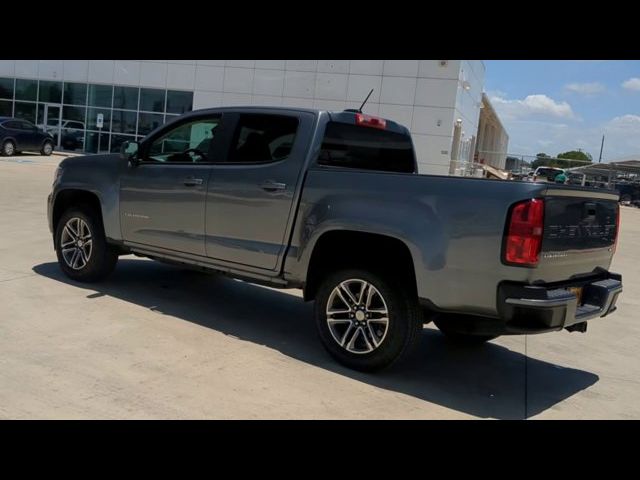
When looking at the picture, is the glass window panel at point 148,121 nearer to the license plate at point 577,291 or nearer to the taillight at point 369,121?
the taillight at point 369,121

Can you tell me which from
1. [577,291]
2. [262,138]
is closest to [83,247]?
[262,138]

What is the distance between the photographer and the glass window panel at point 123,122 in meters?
29.9

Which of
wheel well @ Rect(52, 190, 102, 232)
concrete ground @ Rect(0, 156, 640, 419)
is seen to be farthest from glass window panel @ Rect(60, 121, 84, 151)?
wheel well @ Rect(52, 190, 102, 232)

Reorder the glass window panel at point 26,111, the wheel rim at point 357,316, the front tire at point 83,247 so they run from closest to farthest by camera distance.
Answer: the wheel rim at point 357,316 → the front tire at point 83,247 → the glass window panel at point 26,111

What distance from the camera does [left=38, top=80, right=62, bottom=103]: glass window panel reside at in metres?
31.0

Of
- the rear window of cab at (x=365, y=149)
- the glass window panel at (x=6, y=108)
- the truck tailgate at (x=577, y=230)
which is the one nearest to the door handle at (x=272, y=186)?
the rear window of cab at (x=365, y=149)

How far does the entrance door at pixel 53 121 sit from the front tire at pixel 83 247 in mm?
27498

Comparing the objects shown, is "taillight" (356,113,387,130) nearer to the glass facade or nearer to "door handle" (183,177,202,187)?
"door handle" (183,177,202,187)

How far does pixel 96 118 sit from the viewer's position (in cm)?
3053

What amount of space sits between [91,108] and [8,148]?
615 cm

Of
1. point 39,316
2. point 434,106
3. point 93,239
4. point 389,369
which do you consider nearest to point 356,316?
point 389,369

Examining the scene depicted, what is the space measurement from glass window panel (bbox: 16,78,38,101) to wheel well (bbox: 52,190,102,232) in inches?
1098

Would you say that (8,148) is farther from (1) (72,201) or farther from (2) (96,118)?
(1) (72,201)
